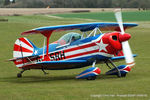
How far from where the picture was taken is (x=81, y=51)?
1523 centimetres

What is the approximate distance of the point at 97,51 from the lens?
586 inches

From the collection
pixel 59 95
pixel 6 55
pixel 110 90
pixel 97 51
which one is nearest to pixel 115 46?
pixel 97 51

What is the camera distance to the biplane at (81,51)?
14460 millimetres

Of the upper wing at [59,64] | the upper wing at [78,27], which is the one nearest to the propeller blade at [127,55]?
the upper wing at [78,27]

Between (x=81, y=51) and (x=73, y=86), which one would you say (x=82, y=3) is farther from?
(x=73, y=86)

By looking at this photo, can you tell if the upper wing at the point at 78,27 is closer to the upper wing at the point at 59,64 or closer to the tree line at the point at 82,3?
the upper wing at the point at 59,64

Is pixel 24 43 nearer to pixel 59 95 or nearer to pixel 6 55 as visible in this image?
pixel 59 95

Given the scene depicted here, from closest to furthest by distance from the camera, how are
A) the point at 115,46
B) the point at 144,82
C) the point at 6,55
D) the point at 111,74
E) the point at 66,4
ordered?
the point at 144,82 < the point at 115,46 < the point at 111,74 < the point at 6,55 < the point at 66,4

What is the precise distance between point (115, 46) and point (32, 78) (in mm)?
3653

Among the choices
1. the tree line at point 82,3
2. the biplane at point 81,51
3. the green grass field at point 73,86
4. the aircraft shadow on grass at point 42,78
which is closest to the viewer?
the green grass field at point 73,86

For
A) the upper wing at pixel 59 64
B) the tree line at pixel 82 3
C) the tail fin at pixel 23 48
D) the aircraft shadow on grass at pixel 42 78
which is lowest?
the tree line at pixel 82 3

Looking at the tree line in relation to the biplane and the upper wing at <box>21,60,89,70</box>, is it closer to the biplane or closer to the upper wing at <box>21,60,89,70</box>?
the biplane

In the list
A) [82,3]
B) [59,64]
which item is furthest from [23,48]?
[82,3]

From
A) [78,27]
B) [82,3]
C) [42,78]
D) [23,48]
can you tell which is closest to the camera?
[78,27]
